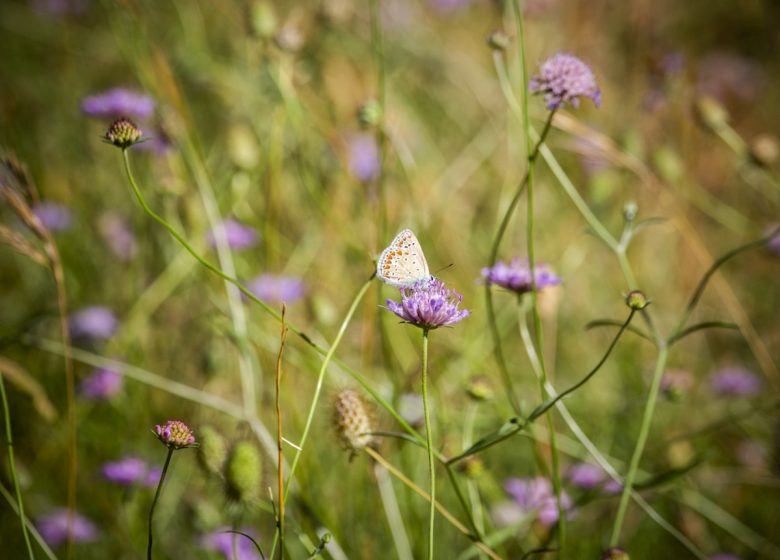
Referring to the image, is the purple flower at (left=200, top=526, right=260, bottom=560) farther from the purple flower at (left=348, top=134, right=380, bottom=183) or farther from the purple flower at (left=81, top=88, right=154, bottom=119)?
the purple flower at (left=348, top=134, right=380, bottom=183)

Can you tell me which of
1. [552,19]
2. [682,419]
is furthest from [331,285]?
[552,19]

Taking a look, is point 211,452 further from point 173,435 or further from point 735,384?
point 735,384

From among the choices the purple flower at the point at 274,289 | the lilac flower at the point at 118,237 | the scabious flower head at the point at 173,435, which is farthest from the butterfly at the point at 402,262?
the lilac flower at the point at 118,237

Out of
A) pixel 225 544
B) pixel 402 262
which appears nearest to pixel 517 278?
pixel 402 262

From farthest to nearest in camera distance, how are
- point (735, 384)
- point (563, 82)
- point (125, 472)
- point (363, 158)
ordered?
point (363, 158), point (735, 384), point (125, 472), point (563, 82)

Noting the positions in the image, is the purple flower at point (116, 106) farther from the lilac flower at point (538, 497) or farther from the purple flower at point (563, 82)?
the lilac flower at point (538, 497)

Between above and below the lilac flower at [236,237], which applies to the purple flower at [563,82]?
below

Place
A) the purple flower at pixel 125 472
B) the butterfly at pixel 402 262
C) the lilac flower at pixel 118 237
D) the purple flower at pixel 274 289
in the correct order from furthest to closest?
the lilac flower at pixel 118 237
the purple flower at pixel 274 289
the purple flower at pixel 125 472
the butterfly at pixel 402 262
